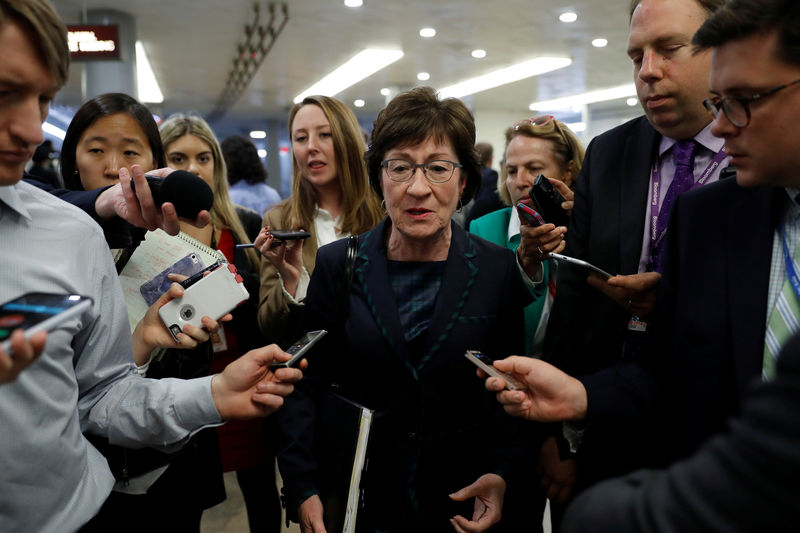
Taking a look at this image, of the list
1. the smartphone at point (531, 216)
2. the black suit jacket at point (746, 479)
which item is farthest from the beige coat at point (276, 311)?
the black suit jacket at point (746, 479)

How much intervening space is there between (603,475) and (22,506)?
1.36 meters

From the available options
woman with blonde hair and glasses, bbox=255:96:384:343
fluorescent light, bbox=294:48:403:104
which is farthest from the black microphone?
fluorescent light, bbox=294:48:403:104

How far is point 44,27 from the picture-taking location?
95 cm

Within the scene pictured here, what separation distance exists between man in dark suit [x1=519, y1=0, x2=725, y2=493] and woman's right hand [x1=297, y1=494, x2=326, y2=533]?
0.72 metres

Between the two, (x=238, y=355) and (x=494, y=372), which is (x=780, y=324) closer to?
(x=494, y=372)

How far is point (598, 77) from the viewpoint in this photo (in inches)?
418

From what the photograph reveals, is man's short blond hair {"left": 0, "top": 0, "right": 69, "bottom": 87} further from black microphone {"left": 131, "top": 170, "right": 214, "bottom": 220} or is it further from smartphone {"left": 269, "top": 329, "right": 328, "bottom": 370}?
smartphone {"left": 269, "top": 329, "right": 328, "bottom": 370}

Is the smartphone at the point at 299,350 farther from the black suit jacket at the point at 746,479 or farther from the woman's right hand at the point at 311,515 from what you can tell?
the black suit jacket at the point at 746,479

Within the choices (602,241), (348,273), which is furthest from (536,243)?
(348,273)

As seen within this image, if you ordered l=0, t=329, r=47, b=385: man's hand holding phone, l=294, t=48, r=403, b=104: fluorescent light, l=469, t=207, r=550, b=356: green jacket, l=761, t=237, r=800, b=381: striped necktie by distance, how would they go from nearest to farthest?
l=0, t=329, r=47, b=385: man's hand holding phone
l=761, t=237, r=800, b=381: striped necktie
l=469, t=207, r=550, b=356: green jacket
l=294, t=48, r=403, b=104: fluorescent light

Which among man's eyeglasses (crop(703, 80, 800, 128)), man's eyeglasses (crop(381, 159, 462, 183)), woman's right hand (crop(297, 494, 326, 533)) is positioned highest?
man's eyeglasses (crop(703, 80, 800, 128))

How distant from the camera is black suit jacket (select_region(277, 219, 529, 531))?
151 cm

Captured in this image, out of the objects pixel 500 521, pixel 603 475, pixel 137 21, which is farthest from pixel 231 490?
pixel 137 21

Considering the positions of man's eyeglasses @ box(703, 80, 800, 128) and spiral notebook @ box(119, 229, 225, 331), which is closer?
man's eyeglasses @ box(703, 80, 800, 128)
